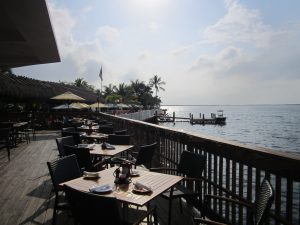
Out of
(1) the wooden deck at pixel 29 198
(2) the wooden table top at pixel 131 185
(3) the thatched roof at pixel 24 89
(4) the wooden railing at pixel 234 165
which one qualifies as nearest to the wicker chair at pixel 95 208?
(2) the wooden table top at pixel 131 185

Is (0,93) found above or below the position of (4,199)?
above

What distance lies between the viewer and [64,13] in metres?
8.80

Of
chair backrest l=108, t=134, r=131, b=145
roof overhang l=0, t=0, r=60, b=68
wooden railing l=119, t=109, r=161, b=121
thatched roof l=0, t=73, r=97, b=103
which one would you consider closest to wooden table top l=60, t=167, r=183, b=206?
chair backrest l=108, t=134, r=131, b=145

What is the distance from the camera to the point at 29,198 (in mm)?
4867

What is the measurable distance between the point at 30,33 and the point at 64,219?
4806 millimetres

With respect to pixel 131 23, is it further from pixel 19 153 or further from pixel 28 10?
pixel 19 153

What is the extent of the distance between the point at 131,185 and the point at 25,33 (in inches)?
216

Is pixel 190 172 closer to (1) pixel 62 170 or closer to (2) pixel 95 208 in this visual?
(1) pixel 62 170

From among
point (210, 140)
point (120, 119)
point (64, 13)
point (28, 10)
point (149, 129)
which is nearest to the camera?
point (210, 140)

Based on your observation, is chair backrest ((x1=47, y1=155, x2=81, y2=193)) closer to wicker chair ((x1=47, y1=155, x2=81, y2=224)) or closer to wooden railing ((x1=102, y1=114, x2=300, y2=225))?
wicker chair ((x1=47, y1=155, x2=81, y2=224))

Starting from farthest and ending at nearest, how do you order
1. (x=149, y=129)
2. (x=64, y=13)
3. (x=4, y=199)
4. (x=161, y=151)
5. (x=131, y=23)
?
(x=131, y=23) → (x=64, y=13) → (x=149, y=129) → (x=161, y=151) → (x=4, y=199)

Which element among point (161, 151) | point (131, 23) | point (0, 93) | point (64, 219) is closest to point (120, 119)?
point (131, 23)

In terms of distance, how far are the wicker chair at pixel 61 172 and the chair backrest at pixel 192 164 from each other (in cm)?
146

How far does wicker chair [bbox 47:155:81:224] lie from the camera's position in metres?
3.26
